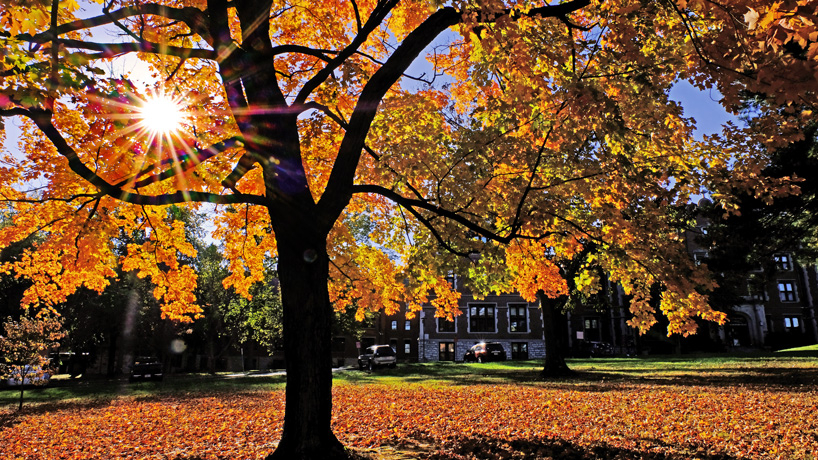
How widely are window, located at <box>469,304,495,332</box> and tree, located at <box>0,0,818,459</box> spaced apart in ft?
133

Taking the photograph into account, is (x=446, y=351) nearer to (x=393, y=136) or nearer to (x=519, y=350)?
(x=519, y=350)

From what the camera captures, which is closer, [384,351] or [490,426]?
[490,426]

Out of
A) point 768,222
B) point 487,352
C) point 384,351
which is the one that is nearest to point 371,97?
point 768,222

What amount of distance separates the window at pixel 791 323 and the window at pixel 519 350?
28201 mm

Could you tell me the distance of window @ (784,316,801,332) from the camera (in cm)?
4872

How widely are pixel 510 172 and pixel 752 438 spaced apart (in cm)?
541

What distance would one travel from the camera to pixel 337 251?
1255cm

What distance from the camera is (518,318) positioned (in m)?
50.6

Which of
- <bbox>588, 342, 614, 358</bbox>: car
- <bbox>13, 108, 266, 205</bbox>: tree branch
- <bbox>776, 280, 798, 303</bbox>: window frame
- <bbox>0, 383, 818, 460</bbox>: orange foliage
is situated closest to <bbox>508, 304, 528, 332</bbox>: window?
<bbox>588, 342, 614, 358</bbox>: car

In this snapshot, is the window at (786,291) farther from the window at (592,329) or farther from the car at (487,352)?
the car at (487,352)

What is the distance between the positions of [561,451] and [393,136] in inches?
251

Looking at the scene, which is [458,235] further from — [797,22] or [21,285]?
[21,285]

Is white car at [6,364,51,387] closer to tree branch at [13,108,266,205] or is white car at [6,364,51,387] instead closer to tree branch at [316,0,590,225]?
tree branch at [13,108,266,205]

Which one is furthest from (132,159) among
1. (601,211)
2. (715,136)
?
(715,136)
